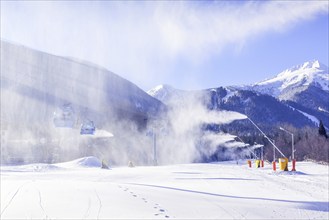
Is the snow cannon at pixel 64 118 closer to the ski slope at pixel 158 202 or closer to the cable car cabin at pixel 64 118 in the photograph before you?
the cable car cabin at pixel 64 118

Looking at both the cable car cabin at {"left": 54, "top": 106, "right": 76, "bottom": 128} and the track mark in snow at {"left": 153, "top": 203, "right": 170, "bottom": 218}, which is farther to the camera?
the cable car cabin at {"left": 54, "top": 106, "right": 76, "bottom": 128}

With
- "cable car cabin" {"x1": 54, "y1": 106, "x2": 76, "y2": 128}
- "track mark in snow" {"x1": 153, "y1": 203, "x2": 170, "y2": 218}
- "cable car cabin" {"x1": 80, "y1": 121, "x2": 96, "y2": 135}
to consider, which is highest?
"cable car cabin" {"x1": 54, "y1": 106, "x2": 76, "y2": 128}

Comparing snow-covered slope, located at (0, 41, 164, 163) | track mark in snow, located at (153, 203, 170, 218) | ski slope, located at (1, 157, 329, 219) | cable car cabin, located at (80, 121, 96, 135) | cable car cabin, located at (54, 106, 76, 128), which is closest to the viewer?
track mark in snow, located at (153, 203, 170, 218)

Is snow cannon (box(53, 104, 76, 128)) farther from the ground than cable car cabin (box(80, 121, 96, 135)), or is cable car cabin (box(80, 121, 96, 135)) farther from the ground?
snow cannon (box(53, 104, 76, 128))

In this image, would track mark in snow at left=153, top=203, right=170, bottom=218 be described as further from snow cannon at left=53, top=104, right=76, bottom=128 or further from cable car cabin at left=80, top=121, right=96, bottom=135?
cable car cabin at left=80, top=121, right=96, bottom=135

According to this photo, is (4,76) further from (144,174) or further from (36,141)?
(144,174)

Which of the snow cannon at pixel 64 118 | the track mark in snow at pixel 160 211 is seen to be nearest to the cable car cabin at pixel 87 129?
the snow cannon at pixel 64 118

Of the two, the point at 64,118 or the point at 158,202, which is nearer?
the point at 158,202

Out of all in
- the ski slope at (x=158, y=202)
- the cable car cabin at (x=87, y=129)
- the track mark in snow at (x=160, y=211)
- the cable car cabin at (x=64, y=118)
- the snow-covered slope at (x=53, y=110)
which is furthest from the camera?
the snow-covered slope at (x=53, y=110)

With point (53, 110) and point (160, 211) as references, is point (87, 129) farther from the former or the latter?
point (53, 110)

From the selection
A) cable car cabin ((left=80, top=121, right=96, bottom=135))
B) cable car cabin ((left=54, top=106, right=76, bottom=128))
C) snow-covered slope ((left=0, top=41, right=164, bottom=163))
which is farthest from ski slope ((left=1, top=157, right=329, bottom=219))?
cable car cabin ((left=80, top=121, right=96, bottom=135))

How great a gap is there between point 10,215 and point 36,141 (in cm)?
9228

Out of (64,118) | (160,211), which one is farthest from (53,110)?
(160,211)

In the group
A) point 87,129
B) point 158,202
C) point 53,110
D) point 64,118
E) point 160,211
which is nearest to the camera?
point 160,211
